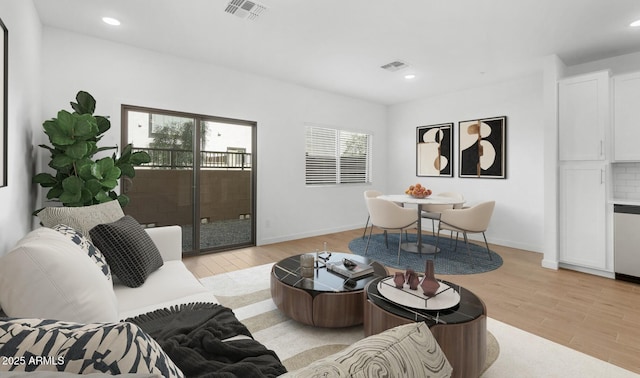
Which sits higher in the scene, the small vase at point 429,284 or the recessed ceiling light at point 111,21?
the recessed ceiling light at point 111,21

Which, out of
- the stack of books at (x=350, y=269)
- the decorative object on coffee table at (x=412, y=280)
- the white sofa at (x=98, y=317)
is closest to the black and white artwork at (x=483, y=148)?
the stack of books at (x=350, y=269)

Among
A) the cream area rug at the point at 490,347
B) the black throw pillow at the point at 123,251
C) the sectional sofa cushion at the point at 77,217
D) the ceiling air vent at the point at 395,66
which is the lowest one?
the cream area rug at the point at 490,347

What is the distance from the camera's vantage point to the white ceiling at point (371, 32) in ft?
9.00

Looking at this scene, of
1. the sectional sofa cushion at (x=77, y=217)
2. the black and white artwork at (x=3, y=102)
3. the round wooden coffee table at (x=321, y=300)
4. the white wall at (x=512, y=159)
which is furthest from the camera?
the white wall at (x=512, y=159)

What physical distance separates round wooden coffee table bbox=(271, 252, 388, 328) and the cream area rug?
0.34 feet

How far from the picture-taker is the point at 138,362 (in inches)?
21.5

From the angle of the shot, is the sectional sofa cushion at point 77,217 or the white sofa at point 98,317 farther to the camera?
the sectional sofa cushion at point 77,217

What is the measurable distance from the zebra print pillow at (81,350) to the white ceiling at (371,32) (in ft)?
9.38

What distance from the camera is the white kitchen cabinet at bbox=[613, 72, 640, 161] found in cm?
326

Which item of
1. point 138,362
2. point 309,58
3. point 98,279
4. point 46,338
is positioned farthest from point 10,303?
point 309,58

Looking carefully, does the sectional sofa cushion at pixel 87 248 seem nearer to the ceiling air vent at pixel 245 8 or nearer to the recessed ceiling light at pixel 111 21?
the ceiling air vent at pixel 245 8

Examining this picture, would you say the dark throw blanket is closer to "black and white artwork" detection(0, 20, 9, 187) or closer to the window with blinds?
"black and white artwork" detection(0, 20, 9, 187)

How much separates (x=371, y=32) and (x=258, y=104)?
2.12m

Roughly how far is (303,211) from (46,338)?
4.75 m
